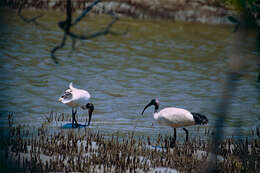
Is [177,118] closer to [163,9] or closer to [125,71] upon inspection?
[125,71]

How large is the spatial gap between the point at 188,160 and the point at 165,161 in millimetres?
382

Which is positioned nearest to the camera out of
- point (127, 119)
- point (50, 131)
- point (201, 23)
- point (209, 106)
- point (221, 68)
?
point (50, 131)

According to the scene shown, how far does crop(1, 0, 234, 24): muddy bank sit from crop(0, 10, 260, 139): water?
653 millimetres

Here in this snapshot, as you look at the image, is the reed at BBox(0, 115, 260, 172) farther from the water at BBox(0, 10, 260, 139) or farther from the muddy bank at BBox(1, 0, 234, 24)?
the muddy bank at BBox(1, 0, 234, 24)

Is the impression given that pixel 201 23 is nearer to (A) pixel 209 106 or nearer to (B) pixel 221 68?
(B) pixel 221 68

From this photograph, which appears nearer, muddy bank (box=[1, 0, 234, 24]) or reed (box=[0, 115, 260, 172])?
reed (box=[0, 115, 260, 172])

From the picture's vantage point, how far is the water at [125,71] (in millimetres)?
10852

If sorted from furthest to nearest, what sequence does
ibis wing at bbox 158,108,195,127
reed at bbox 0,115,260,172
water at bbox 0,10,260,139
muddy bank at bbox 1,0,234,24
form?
muddy bank at bbox 1,0,234,24 → water at bbox 0,10,260,139 → ibis wing at bbox 158,108,195,127 → reed at bbox 0,115,260,172

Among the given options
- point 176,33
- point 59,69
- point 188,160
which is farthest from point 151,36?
point 188,160

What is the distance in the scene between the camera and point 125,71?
15469 mm

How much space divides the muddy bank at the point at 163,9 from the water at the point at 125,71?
65 centimetres

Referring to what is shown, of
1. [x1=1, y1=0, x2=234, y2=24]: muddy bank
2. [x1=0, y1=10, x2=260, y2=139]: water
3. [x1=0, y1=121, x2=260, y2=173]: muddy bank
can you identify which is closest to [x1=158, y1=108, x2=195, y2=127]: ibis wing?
[x1=0, y1=121, x2=260, y2=173]: muddy bank

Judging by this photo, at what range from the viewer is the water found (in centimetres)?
1085

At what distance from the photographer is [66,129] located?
341 inches
